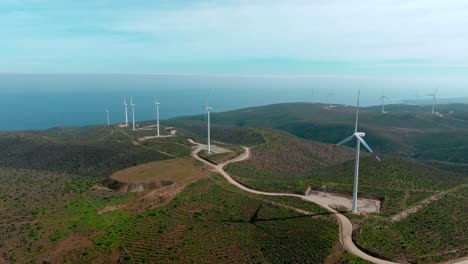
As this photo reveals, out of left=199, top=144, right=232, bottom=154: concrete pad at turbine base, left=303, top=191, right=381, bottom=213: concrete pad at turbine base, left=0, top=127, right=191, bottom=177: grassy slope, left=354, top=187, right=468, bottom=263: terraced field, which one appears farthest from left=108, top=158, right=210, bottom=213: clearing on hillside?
left=354, top=187, right=468, bottom=263: terraced field

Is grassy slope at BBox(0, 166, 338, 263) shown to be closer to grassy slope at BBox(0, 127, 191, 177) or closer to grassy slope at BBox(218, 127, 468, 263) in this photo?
grassy slope at BBox(218, 127, 468, 263)

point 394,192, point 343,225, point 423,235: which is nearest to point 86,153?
point 343,225

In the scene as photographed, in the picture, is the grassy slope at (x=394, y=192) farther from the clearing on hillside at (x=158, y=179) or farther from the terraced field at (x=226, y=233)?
the clearing on hillside at (x=158, y=179)

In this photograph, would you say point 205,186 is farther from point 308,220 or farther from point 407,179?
point 407,179

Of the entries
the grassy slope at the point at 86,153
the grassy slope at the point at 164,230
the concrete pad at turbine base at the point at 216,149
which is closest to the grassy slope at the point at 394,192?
the grassy slope at the point at 164,230

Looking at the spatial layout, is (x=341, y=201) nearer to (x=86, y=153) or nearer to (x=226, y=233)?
(x=226, y=233)

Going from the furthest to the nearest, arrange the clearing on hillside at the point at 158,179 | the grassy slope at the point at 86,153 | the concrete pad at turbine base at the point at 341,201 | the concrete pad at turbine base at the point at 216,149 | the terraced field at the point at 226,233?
1. the concrete pad at turbine base at the point at 216,149
2. the grassy slope at the point at 86,153
3. the clearing on hillside at the point at 158,179
4. the concrete pad at turbine base at the point at 341,201
5. the terraced field at the point at 226,233

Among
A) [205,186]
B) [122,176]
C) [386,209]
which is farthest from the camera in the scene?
[122,176]

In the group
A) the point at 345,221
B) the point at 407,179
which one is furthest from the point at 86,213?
the point at 407,179
